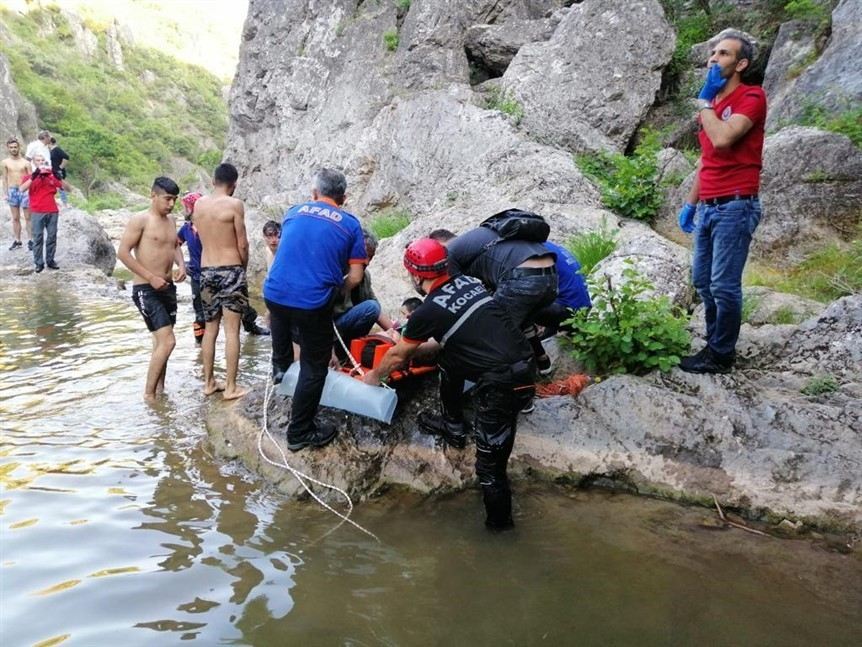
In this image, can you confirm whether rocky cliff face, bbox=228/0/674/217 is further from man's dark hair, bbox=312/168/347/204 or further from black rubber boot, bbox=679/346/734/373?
man's dark hair, bbox=312/168/347/204

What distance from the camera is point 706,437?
13.5ft

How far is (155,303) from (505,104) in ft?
21.8

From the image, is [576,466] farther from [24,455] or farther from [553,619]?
[24,455]

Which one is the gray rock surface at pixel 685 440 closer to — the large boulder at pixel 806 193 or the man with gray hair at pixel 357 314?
the man with gray hair at pixel 357 314

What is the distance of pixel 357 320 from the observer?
16.4 ft

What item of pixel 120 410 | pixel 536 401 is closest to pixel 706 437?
pixel 536 401

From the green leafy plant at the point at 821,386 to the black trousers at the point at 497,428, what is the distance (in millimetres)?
2063

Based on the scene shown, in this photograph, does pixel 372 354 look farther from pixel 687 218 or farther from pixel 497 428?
pixel 687 218

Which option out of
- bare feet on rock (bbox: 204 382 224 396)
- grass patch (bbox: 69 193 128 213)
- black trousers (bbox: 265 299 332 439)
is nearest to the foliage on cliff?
grass patch (bbox: 69 193 128 213)

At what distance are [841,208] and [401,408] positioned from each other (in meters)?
5.00

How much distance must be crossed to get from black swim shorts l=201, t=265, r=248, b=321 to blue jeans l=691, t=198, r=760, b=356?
3.64 m

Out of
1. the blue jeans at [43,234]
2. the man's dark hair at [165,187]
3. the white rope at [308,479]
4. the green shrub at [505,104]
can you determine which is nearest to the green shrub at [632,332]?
the white rope at [308,479]

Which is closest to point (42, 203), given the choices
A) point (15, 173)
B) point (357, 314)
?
point (15, 173)

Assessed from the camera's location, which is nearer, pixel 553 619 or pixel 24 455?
pixel 553 619
